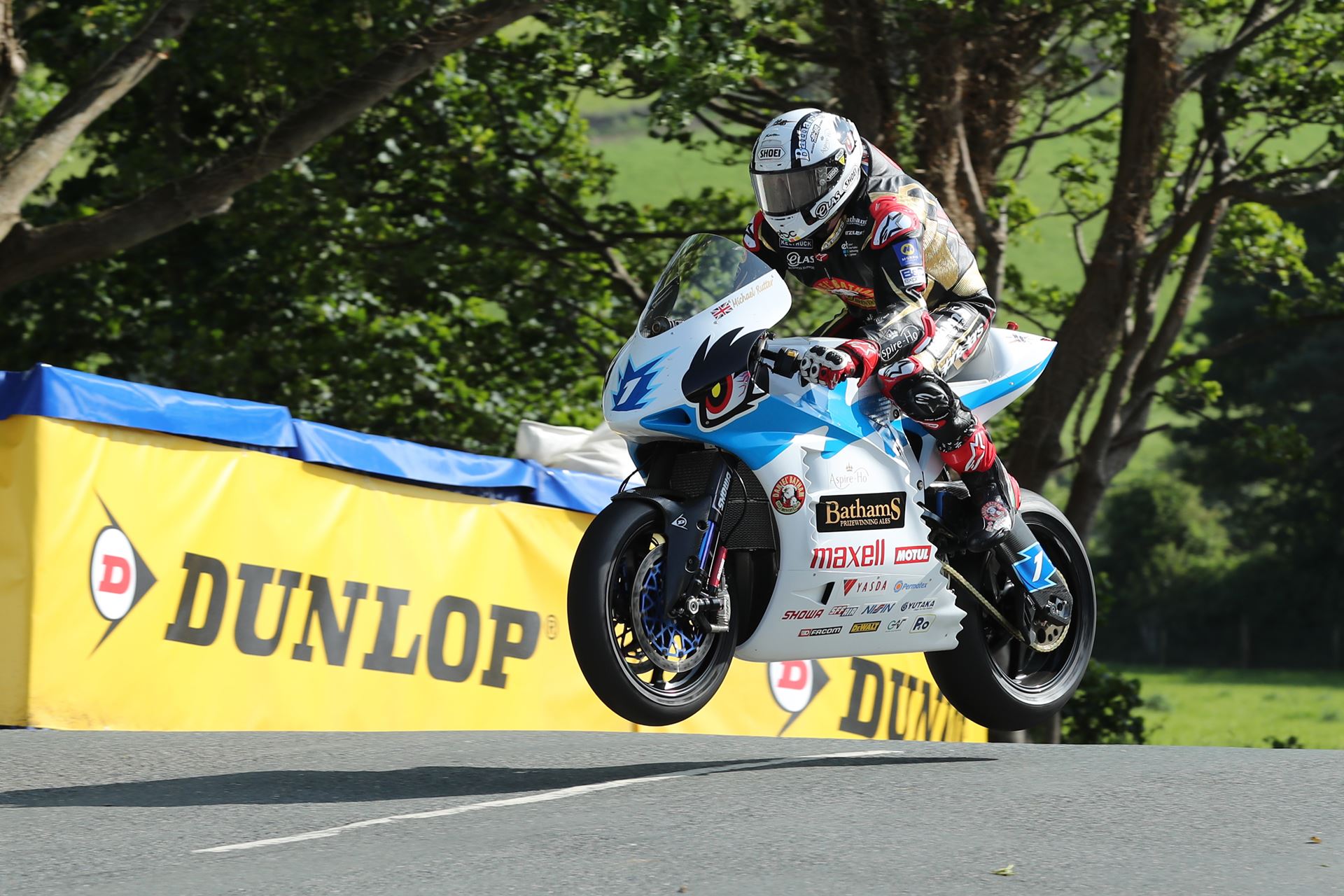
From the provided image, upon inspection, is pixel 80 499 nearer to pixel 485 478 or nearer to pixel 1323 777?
pixel 485 478

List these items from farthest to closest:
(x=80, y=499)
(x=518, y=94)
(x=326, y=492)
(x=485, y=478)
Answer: (x=518, y=94) < (x=485, y=478) < (x=326, y=492) < (x=80, y=499)

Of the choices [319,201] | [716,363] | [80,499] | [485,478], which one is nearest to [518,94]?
[319,201]

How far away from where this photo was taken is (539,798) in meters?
5.38

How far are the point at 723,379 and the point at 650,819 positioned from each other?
156 centimetres

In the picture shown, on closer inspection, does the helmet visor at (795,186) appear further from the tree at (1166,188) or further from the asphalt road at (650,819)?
the tree at (1166,188)

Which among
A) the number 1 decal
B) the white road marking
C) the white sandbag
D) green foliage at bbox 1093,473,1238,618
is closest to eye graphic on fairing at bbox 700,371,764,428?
the white road marking

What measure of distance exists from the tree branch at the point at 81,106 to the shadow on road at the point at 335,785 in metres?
6.83

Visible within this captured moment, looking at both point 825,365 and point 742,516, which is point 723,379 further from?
point 742,516

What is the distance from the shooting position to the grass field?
4525 cm

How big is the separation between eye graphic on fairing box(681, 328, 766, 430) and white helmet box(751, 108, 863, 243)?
2.19 feet

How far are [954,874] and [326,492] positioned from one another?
607cm

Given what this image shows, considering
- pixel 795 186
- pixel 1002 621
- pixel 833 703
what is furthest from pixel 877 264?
pixel 833 703

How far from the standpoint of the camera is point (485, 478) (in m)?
10.6

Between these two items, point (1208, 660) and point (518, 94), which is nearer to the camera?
point (518, 94)
